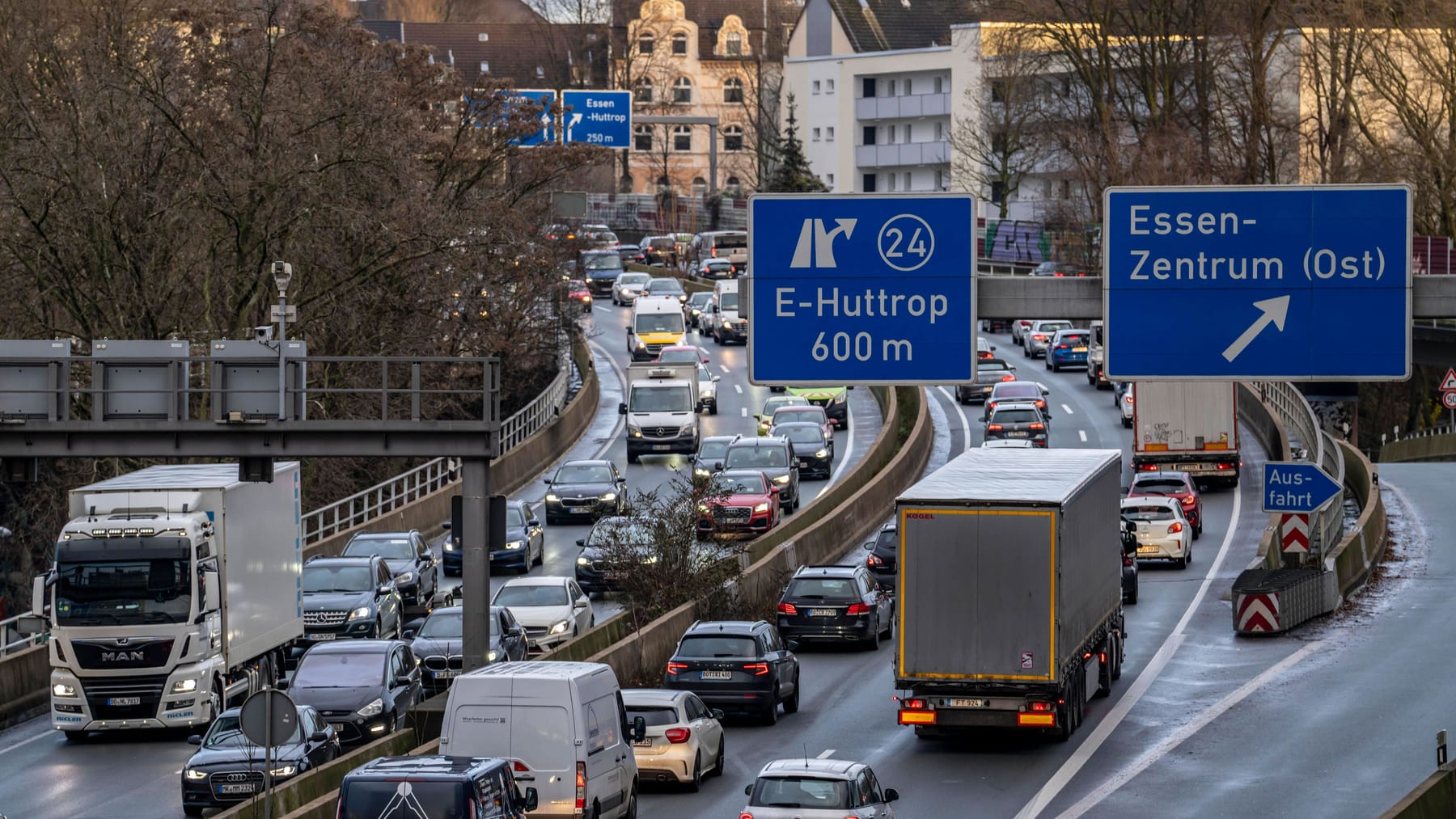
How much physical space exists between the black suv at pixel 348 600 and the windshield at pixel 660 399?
22.3 metres

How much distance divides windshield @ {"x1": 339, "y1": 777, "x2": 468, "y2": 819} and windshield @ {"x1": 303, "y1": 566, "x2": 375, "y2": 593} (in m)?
17.4

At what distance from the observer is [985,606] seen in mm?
25047

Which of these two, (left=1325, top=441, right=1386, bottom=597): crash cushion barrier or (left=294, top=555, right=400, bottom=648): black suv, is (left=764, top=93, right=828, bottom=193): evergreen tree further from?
(left=294, top=555, right=400, bottom=648): black suv

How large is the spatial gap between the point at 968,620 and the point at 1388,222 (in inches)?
371

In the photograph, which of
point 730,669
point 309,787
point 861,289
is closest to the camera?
point 861,289

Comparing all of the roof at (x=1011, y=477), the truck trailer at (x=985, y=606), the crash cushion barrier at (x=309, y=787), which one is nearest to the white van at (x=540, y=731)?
the crash cushion barrier at (x=309, y=787)

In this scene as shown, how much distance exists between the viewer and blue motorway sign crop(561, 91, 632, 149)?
258 feet

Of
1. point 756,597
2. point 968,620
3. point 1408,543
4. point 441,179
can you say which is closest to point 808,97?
point 441,179

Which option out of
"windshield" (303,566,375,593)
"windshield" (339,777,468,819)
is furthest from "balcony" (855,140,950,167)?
"windshield" (339,777,468,819)

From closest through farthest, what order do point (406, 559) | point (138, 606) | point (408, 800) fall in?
point (408, 800) < point (138, 606) < point (406, 559)

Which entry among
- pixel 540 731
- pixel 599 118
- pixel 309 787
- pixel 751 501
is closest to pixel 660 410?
pixel 751 501

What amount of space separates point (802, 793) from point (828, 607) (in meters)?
15.4

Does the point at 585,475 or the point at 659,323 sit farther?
the point at 659,323

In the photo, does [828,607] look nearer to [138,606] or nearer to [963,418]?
[138,606]
